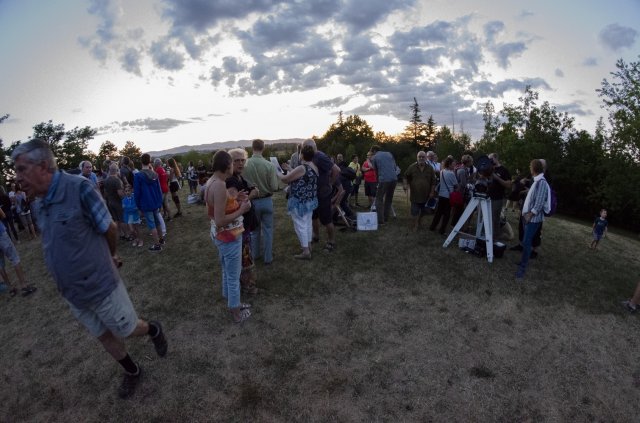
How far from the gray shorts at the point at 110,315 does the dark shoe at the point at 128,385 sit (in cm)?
64

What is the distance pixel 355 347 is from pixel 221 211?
2.38 metres

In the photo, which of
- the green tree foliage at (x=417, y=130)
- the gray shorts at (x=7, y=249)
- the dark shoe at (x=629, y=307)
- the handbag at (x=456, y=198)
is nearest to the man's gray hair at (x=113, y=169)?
the gray shorts at (x=7, y=249)

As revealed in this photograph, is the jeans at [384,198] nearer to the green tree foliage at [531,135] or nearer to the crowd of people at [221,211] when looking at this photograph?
the crowd of people at [221,211]

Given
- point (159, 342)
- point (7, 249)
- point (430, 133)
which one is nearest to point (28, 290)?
point (7, 249)

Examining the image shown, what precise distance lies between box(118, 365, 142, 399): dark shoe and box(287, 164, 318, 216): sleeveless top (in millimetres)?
3488

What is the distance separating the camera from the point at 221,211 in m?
3.86

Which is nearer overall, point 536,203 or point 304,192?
point 536,203

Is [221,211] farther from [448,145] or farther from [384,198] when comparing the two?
[448,145]

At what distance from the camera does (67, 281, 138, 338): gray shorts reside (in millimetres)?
3049

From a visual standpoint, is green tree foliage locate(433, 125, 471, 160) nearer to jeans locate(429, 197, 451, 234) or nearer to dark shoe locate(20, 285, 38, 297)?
jeans locate(429, 197, 451, 234)

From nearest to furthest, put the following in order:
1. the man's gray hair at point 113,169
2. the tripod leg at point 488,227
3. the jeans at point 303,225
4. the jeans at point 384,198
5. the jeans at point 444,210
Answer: the jeans at point 303,225 < the tripod leg at point 488,227 < the man's gray hair at point 113,169 < the jeans at point 444,210 < the jeans at point 384,198

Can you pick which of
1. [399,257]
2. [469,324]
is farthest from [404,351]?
[399,257]

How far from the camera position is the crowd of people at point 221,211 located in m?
2.79

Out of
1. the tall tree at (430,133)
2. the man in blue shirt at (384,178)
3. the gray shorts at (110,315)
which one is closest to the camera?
the gray shorts at (110,315)
